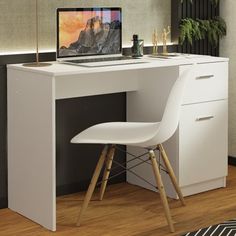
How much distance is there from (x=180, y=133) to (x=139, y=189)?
0.54 m

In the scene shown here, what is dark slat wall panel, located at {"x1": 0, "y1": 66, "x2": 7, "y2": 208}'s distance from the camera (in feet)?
12.1

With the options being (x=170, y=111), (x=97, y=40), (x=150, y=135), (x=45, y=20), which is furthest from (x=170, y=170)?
(x=45, y=20)

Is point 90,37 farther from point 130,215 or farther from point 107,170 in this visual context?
point 130,215

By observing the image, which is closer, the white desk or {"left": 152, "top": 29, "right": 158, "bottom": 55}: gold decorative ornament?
the white desk

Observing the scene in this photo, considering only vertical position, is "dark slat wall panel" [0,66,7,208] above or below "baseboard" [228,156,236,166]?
above

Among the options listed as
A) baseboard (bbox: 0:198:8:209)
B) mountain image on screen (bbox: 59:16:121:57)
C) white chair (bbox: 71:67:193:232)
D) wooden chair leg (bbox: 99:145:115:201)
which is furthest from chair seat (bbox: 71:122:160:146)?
baseboard (bbox: 0:198:8:209)

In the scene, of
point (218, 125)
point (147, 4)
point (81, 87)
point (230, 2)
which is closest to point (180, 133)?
point (218, 125)

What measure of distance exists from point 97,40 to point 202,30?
0.97 meters

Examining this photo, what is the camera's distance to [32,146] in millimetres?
3527

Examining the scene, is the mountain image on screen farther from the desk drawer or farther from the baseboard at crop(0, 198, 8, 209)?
the baseboard at crop(0, 198, 8, 209)

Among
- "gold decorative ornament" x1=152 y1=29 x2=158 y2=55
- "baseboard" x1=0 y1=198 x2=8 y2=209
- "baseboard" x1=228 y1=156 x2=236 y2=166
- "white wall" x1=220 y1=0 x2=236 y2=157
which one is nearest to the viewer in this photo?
"baseboard" x1=0 y1=198 x2=8 y2=209

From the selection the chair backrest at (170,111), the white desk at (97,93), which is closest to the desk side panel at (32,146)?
the white desk at (97,93)

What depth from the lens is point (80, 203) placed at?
391cm

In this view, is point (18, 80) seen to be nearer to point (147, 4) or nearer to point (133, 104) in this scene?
point (133, 104)
